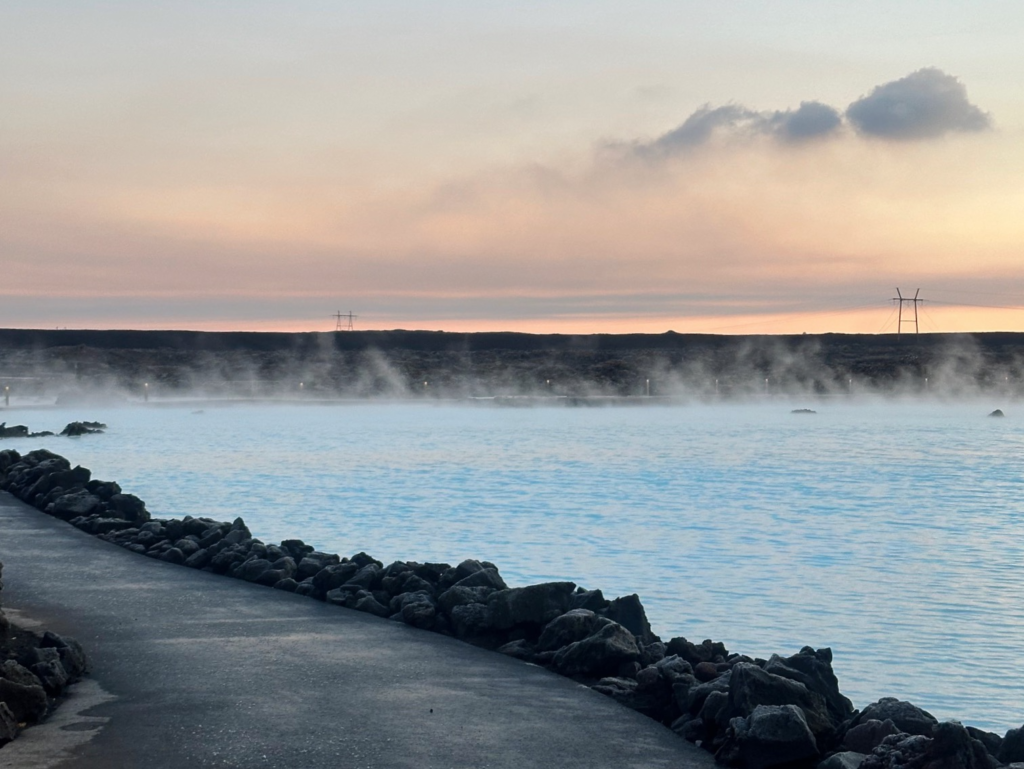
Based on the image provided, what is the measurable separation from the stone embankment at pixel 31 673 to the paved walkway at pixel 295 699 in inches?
3.8

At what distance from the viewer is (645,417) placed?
5231 cm

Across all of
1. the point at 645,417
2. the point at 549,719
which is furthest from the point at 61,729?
the point at 645,417

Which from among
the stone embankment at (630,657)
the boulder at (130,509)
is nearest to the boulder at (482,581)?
the stone embankment at (630,657)

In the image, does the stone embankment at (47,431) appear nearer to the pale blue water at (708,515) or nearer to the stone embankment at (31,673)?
the pale blue water at (708,515)

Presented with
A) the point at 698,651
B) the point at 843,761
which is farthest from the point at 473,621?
the point at 843,761

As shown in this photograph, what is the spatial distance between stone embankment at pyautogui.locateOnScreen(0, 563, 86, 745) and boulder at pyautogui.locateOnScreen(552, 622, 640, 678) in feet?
8.86

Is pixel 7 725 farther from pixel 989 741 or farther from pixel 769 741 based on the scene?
pixel 989 741

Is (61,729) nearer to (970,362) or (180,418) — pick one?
(180,418)

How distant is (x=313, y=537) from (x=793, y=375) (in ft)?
275

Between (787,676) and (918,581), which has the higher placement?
(787,676)

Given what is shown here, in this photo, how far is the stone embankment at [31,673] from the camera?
17.8 ft

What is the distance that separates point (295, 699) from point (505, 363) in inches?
3586

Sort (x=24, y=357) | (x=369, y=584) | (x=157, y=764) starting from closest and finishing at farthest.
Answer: (x=157, y=764) → (x=369, y=584) → (x=24, y=357)

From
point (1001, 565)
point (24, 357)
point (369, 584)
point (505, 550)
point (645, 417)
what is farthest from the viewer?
point (24, 357)
